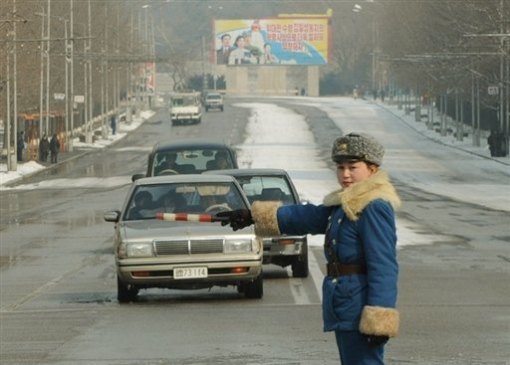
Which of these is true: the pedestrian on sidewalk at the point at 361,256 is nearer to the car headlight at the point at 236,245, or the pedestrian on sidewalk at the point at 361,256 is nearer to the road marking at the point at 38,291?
the car headlight at the point at 236,245

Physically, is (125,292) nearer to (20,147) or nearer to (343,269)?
(343,269)

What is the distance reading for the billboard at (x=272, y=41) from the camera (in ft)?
611

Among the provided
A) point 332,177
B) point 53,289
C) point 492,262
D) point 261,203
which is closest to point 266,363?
point 261,203

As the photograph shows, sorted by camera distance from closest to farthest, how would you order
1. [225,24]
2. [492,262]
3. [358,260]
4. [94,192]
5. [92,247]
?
[358,260], [492,262], [92,247], [94,192], [225,24]

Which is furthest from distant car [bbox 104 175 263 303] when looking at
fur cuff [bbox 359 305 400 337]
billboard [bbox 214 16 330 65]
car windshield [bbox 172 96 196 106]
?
billboard [bbox 214 16 330 65]

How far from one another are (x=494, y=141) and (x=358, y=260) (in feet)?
249

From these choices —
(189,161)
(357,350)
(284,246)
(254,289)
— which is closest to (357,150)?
(357,350)

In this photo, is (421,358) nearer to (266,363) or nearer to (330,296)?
(266,363)

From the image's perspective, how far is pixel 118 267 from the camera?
1948 centimetres

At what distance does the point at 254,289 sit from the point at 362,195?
444 inches

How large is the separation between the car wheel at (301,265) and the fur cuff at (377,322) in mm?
14338

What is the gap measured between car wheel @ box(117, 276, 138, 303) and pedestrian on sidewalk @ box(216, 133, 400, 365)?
36.2 ft

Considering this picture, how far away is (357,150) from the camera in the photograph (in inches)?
339

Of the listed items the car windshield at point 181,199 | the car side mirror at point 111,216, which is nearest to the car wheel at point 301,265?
the car windshield at point 181,199
